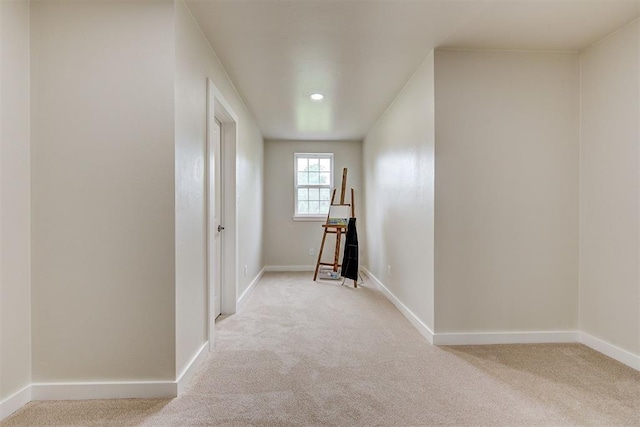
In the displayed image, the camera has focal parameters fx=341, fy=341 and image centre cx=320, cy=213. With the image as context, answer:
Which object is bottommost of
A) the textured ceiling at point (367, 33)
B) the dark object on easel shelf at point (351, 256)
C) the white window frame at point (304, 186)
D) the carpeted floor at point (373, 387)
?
the carpeted floor at point (373, 387)

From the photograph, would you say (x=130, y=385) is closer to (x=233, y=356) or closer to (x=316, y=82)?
(x=233, y=356)

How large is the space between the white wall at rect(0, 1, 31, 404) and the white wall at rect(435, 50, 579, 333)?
103 inches

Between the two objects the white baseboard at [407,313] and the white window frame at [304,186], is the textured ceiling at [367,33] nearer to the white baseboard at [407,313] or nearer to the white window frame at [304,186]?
the white baseboard at [407,313]

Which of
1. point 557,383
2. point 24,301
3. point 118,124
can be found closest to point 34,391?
point 24,301

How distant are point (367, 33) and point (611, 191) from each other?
2.07 metres

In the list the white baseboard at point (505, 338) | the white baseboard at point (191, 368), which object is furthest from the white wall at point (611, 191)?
the white baseboard at point (191, 368)

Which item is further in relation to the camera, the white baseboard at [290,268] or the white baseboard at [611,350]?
the white baseboard at [290,268]

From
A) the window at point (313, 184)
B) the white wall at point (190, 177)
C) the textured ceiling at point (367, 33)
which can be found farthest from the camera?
the window at point (313, 184)

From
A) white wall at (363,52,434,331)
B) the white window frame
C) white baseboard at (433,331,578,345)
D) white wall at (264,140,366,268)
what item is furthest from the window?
white baseboard at (433,331,578,345)

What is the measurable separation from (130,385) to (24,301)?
28.3 inches

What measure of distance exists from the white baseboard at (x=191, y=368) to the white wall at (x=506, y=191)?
1.75 meters

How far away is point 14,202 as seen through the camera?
175cm

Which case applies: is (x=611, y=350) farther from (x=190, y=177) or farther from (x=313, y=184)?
(x=313, y=184)

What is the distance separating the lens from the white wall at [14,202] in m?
1.70
